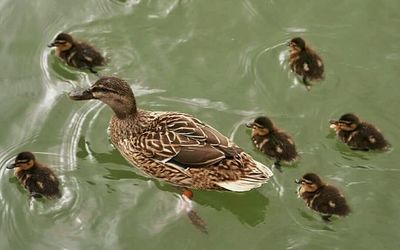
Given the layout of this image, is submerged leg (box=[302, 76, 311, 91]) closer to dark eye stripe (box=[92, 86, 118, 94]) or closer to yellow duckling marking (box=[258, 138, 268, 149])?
yellow duckling marking (box=[258, 138, 268, 149])

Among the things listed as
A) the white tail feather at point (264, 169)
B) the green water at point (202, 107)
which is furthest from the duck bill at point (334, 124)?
the white tail feather at point (264, 169)

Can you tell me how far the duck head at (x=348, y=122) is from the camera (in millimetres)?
4551

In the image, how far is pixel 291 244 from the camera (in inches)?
169

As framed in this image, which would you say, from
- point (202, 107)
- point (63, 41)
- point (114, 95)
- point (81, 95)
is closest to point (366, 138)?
point (202, 107)

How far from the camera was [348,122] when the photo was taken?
4.56 meters

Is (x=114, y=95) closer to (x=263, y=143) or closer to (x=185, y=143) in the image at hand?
(x=185, y=143)

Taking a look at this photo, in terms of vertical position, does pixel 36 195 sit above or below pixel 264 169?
above

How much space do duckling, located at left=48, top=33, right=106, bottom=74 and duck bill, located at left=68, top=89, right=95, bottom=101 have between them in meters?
0.44

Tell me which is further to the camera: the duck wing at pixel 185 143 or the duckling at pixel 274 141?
the duckling at pixel 274 141

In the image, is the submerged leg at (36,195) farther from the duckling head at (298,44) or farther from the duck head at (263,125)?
the duckling head at (298,44)

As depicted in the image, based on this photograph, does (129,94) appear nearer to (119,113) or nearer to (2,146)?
(119,113)

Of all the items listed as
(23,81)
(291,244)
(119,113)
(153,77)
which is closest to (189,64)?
(153,77)

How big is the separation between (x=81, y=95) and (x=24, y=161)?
22.2 inches

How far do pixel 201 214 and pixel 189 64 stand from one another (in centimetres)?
124
